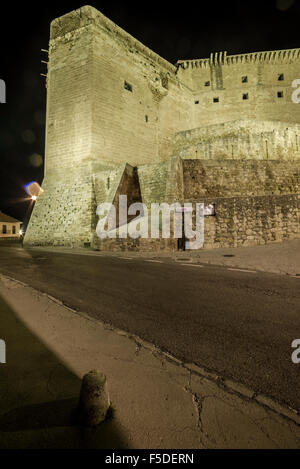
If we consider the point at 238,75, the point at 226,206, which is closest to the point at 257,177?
the point at 226,206

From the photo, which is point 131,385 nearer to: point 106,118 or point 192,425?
point 192,425

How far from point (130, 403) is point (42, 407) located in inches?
23.8

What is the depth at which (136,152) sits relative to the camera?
22641mm

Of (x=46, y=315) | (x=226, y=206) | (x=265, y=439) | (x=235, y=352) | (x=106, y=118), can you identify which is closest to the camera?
(x=265, y=439)

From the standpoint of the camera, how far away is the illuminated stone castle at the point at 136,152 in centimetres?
1121

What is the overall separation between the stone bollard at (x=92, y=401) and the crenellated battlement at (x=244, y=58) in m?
37.3

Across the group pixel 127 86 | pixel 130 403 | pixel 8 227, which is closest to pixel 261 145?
pixel 127 86

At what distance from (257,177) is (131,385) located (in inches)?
663

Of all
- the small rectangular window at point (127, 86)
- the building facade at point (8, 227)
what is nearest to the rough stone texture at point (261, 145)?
the small rectangular window at point (127, 86)

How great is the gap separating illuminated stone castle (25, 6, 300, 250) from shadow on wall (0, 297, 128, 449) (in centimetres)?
920

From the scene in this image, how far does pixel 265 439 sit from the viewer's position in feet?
4.27
